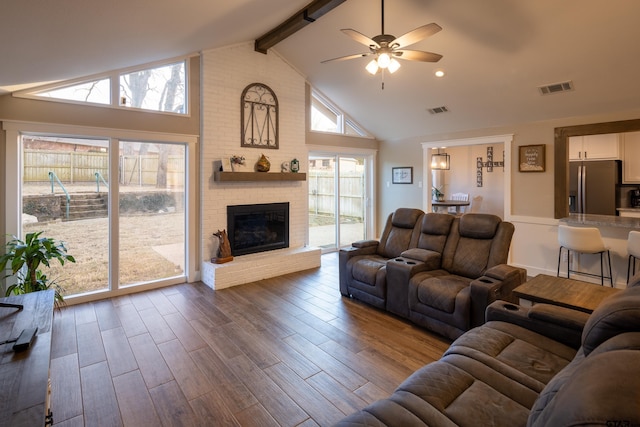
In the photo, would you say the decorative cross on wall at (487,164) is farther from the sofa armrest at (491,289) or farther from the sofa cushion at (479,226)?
the sofa armrest at (491,289)

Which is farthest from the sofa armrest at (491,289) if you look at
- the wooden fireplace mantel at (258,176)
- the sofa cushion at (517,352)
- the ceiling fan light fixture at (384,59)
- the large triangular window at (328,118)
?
the large triangular window at (328,118)

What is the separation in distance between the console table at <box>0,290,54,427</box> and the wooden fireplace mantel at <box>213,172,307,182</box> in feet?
9.23

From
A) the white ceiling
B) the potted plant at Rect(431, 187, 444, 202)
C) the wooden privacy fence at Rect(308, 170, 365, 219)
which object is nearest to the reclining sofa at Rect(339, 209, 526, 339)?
the white ceiling

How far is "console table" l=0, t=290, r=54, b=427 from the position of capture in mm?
1237

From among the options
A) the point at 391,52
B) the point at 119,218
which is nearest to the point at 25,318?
the point at 119,218

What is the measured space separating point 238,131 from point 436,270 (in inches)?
139

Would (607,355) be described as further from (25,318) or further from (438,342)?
(25,318)

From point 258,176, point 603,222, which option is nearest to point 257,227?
point 258,176

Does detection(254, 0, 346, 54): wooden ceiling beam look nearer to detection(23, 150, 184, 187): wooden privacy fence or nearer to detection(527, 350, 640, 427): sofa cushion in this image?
detection(23, 150, 184, 187): wooden privacy fence

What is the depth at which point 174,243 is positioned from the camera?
4.84 metres

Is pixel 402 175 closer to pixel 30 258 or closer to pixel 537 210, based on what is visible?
pixel 537 210

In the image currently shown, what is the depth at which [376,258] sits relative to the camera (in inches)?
166

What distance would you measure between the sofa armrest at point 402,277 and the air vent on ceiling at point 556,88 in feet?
8.97

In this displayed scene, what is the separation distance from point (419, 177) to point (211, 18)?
462 cm
